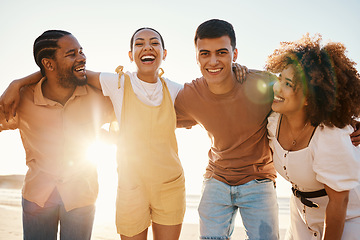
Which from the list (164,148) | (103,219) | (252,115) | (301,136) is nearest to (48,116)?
(164,148)

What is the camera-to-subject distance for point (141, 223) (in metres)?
3.11

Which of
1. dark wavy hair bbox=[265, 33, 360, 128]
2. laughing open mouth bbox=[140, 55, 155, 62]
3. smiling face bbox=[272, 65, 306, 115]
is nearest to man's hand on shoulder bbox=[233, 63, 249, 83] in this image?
smiling face bbox=[272, 65, 306, 115]

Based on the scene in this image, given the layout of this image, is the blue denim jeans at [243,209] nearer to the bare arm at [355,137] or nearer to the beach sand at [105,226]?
the bare arm at [355,137]

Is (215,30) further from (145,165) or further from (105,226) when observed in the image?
(105,226)

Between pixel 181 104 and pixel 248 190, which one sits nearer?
pixel 248 190

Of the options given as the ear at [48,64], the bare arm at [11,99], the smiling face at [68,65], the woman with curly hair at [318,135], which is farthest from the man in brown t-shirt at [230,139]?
the bare arm at [11,99]

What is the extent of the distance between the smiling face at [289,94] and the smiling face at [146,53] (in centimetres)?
128

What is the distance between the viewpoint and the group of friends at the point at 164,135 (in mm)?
2871

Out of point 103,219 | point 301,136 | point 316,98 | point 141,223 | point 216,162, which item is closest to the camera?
point 316,98

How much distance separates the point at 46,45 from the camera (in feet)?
11.2

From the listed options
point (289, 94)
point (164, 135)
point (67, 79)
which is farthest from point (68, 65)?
point (289, 94)

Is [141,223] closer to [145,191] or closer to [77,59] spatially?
[145,191]

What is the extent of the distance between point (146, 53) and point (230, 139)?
1.26 m

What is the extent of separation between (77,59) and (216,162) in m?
1.84
